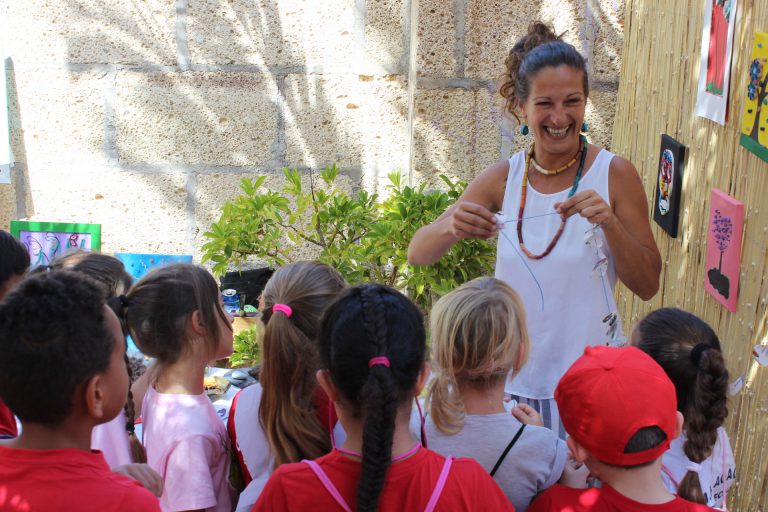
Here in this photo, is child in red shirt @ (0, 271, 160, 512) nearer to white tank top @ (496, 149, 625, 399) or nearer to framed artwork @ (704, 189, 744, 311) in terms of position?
white tank top @ (496, 149, 625, 399)

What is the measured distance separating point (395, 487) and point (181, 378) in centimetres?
93

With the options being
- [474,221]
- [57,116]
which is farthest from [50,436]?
[57,116]

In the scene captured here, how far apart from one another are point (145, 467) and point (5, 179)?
3.59 m

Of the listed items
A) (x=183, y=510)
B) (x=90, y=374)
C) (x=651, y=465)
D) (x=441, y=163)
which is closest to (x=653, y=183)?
(x=441, y=163)

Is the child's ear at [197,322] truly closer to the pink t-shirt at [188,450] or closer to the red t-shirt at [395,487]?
the pink t-shirt at [188,450]

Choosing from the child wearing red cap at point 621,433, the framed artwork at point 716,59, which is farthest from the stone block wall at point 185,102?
the child wearing red cap at point 621,433

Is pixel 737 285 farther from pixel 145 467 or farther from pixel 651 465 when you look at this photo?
pixel 145 467

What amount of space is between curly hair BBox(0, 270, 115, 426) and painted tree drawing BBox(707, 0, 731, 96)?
235 cm

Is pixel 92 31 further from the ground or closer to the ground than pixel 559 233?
further from the ground

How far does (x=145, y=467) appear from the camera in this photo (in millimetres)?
1874

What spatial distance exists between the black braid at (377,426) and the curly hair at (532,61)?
1.48 m

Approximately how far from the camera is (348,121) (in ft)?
16.1

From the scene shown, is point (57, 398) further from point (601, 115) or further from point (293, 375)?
point (601, 115)

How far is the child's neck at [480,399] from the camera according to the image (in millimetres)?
2127
